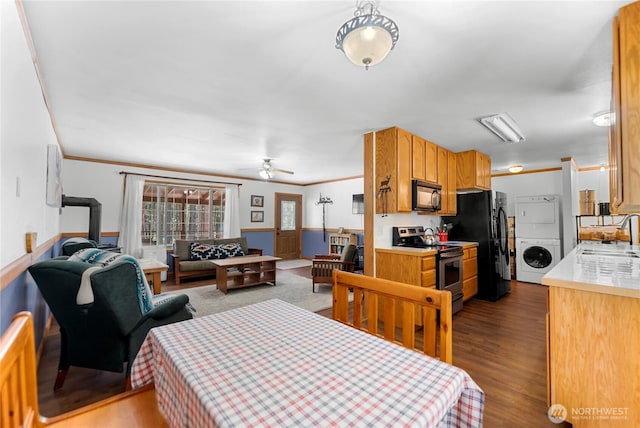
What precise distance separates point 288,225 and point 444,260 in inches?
211

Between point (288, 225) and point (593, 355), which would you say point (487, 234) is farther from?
point (288, 225)

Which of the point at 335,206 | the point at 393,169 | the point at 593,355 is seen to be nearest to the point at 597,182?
the point at 393,169

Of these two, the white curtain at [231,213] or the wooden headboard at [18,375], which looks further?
the white curtain at [231,213]

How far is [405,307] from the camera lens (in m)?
1.31

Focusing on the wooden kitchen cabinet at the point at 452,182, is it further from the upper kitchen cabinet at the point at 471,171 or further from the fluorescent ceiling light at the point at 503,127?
the fluorescent ceiling light at the point at 503,127

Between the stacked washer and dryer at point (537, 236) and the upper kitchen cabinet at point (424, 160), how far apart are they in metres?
2.51

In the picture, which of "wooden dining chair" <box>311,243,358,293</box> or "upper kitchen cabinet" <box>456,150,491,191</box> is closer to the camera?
"upper kitchen cabinet" <box>456,150,491,191</box>

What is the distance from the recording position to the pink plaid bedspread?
0.69 meters

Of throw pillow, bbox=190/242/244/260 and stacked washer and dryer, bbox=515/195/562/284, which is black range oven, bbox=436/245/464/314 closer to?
stacked washer and dryer, bbox=515/195/562/284

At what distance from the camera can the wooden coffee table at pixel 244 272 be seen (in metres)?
4.55

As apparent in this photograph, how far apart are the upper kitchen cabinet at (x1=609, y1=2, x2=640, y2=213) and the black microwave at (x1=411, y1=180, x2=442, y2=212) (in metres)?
2.11

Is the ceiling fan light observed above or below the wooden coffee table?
above

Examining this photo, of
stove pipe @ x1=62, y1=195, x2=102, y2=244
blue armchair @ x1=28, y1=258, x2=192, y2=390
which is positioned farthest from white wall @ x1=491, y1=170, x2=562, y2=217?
stove pipe @ x1=62, y1=195, x2=102, y2=244

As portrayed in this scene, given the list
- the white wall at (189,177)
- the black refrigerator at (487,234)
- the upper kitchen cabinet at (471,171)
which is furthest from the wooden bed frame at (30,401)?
the white wall at (189,177)
